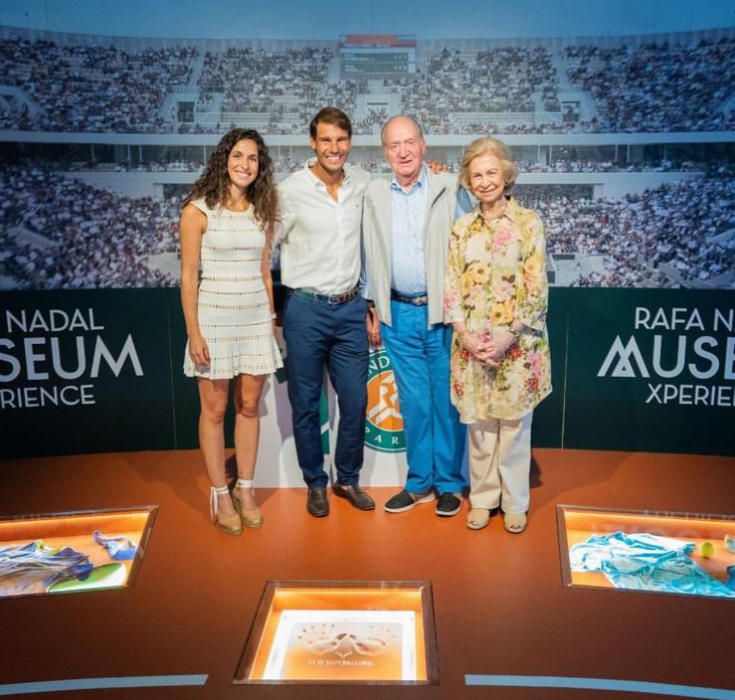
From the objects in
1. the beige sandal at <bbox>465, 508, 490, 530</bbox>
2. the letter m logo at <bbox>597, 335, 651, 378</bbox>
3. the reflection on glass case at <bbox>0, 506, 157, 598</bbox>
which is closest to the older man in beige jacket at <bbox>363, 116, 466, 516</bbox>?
the beige sandal at <bbox>465, 508, 490, 530</bbox>

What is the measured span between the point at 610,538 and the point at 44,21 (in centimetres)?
408

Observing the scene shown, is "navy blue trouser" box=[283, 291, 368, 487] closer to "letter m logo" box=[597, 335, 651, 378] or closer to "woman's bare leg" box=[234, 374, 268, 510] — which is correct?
"woman's bare leg" box=[234, 374, 268, 510]

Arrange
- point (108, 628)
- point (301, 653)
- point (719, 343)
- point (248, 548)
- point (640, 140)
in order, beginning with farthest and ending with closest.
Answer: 1. point (640, 140)
2. point (719, 343)
3. point (248, 548)
4. point (108, 628)
5. point (301, 653)

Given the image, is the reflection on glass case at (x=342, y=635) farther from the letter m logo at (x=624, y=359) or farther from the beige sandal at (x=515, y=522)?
the letter m logo at (x=624, y=359)

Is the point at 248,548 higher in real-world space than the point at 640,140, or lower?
lower

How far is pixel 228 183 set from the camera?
311 centimetres

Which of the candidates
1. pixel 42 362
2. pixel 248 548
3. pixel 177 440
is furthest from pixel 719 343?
pixel 42 362

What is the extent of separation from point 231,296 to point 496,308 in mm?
1058

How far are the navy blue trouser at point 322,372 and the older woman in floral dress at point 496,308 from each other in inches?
17.8

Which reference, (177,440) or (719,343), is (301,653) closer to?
(177,440)

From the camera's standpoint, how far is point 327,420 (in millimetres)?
3807

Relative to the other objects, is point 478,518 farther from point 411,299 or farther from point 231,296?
point 231,296

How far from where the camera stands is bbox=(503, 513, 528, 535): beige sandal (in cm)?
337

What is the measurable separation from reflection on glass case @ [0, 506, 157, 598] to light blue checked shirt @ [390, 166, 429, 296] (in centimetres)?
160
